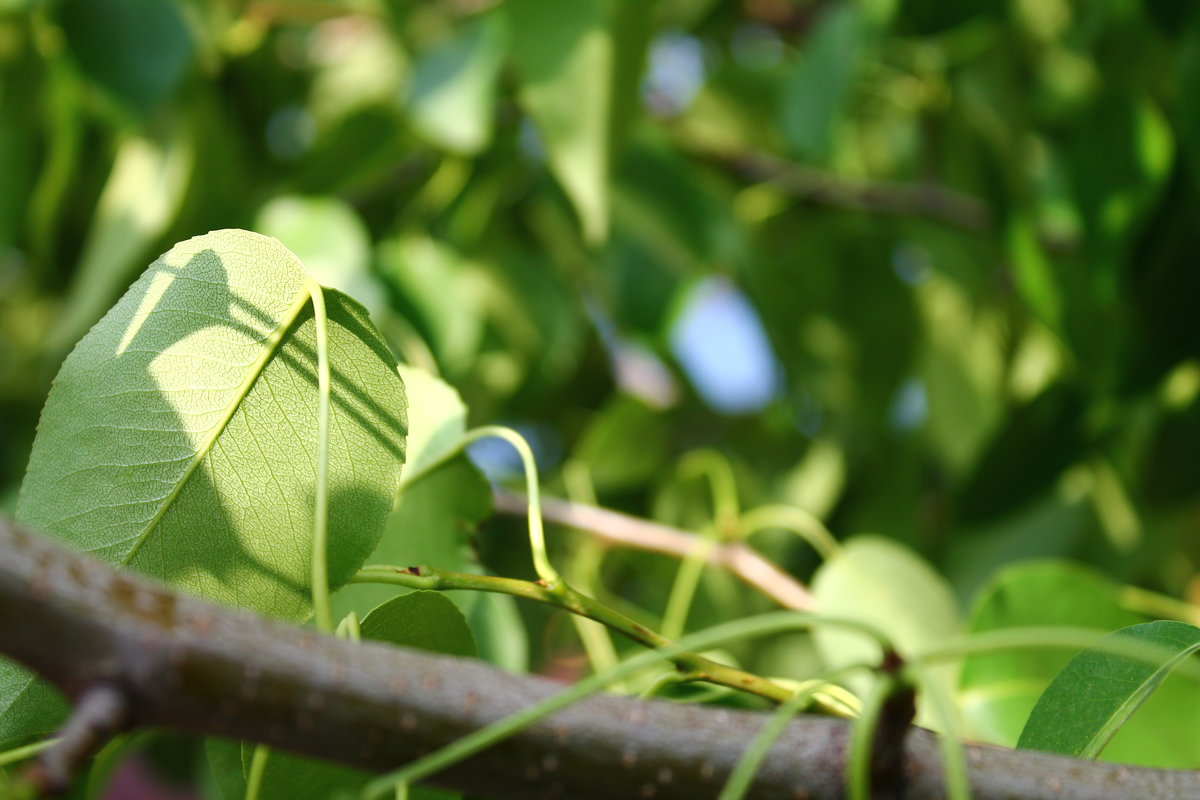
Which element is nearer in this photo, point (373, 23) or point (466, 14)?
point (466, 14)

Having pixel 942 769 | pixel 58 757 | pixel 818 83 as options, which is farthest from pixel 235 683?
pixel 818 83

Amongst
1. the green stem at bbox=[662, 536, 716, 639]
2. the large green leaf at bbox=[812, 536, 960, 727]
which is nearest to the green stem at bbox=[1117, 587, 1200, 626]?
the large green leaf at bbox=[812, 536, 960, 727]

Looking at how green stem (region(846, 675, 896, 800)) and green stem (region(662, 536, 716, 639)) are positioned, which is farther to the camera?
green stem (region(662, 536, 716, 639))

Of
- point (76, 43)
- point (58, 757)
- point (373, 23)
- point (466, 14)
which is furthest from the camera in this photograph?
point (373, 23)

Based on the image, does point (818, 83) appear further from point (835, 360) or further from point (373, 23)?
point (373, 23)

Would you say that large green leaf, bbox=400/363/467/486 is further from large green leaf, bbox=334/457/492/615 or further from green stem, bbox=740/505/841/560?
green stem, bbox=740/505/841/560

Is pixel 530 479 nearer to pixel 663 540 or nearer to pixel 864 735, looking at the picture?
pixel 864 735
